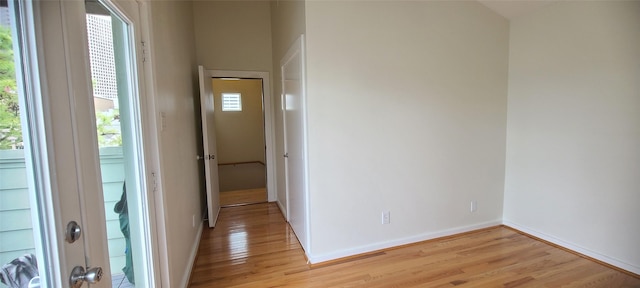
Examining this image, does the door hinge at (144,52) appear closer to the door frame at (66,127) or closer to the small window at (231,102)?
the door frame at (66,127)

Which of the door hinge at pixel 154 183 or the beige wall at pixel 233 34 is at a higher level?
the beige wall at pixel 233 34

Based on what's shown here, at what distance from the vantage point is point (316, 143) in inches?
88.1

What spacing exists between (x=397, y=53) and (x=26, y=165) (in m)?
2.47

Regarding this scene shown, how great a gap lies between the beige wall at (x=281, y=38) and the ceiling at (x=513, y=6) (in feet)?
6.37

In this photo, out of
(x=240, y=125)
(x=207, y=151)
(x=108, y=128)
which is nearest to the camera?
(x=108, y=128)

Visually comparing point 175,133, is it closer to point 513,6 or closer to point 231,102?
point 513,6

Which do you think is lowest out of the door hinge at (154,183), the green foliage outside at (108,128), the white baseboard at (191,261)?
the white baseboard at (191,261)

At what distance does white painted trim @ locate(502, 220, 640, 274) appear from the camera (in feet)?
7.06

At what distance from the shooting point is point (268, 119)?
3.85m

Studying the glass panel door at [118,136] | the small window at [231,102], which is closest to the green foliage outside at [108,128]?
the glass panel door at [118,136]

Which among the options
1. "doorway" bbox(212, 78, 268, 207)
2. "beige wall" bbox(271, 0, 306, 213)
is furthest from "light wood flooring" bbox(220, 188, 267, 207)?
"doorway" bbox(212, 78, 268, 207)

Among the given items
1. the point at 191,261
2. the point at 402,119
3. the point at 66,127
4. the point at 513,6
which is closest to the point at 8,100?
the point at 66,127

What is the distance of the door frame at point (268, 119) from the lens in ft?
11.8

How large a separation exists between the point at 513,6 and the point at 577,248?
7.98ft
